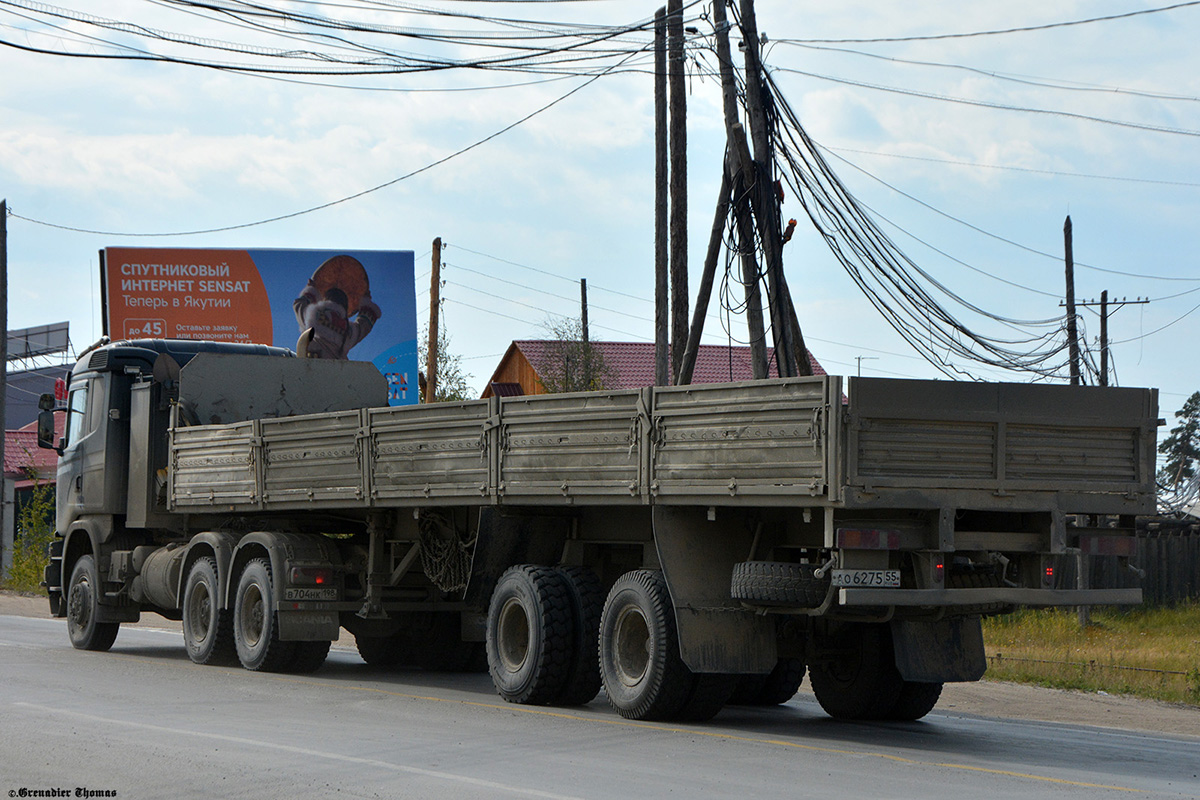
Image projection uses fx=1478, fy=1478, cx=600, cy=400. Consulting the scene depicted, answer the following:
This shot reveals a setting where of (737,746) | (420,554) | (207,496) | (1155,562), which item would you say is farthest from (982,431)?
(1155,562)

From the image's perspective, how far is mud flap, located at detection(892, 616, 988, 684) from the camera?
1016 cm

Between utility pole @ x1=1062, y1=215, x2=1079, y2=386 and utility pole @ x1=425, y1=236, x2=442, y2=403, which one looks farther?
utility pole @ x1=425, y1=236, x2=442, y2=403

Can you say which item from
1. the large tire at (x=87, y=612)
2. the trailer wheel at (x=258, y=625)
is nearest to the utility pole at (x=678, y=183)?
the trailer wheel at (x=258, y=625)

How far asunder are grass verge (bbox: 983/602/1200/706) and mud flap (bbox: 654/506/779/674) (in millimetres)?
6086

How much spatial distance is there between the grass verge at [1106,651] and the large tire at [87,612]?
997cm

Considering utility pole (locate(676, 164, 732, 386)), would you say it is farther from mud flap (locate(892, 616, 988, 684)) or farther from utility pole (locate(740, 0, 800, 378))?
mud flap (locate(892, 616, 988, 684))

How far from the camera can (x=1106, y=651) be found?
1941 centimetres

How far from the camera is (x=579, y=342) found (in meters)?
47.6

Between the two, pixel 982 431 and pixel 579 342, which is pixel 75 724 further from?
pixel 579 342

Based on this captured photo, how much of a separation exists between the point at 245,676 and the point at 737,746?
239 inches

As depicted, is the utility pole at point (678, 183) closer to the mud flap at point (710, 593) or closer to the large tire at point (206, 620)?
the large tire at point (206, 620)

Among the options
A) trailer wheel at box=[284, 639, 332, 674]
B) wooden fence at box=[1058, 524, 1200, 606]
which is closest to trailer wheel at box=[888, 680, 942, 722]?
trailer wheel at box=[284, 639, 332, 674]

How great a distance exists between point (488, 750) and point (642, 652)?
210 cm

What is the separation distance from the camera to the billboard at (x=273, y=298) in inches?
1435
